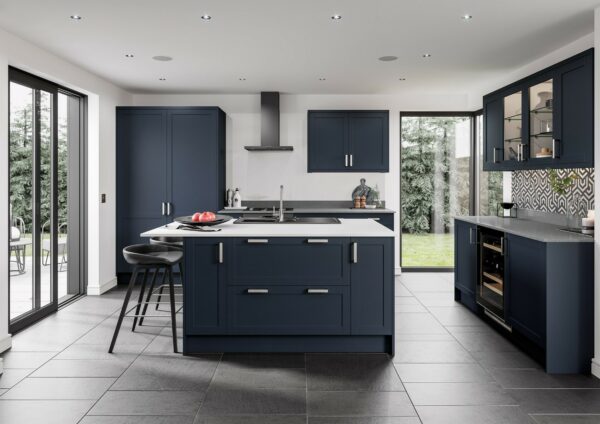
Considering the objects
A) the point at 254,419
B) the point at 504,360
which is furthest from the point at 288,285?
the point at 504,360

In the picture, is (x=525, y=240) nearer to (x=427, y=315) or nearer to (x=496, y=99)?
(x=427, y=315)

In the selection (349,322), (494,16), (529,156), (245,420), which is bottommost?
(245,420)

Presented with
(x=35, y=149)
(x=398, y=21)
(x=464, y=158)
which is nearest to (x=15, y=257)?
(x=35, y=149)

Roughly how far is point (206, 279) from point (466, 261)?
9.34 feet

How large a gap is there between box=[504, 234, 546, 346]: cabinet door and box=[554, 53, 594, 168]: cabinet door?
71 centimetres

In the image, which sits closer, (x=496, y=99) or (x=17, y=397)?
(x=17, y=397)

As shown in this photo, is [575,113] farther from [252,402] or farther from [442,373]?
[252,402]

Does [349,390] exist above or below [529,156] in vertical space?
below

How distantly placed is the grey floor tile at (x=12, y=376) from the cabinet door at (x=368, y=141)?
4.49m

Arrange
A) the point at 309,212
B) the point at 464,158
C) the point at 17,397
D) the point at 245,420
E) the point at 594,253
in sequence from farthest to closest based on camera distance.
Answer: the point at 464,158
the point at 309,212
the point at 594,253
the point at 17,397
the point at 245,420

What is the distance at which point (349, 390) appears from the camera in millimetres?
3176

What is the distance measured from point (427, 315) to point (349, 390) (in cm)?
209

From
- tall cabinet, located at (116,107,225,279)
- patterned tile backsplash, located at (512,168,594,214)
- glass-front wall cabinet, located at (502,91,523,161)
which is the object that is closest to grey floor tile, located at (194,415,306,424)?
patterned tile backsplash, located at (512,168,594,214)

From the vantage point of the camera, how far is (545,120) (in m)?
4.29
